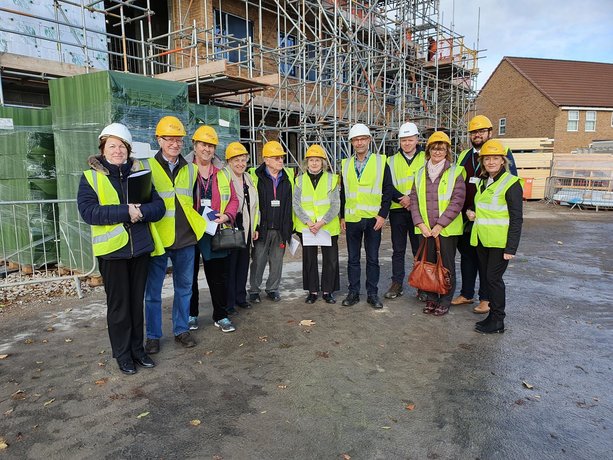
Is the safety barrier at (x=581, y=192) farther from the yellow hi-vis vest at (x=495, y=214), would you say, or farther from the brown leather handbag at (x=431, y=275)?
the yellow hi-vis vest at (x=495, y=214)

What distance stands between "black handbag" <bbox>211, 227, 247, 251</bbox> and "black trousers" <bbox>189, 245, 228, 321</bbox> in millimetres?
196

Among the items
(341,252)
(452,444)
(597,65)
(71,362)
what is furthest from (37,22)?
(597,65)

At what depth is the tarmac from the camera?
286 centimetres

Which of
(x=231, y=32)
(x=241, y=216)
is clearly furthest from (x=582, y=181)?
(x=241, y=216)

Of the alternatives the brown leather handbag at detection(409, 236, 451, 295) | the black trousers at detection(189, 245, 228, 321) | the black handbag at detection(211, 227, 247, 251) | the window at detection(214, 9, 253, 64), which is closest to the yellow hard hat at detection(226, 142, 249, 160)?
the black handbag at detection(211, 227, 247, 251)

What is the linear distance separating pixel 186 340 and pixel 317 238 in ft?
6.54

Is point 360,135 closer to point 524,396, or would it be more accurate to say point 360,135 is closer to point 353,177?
point 353,177

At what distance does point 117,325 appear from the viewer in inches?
145

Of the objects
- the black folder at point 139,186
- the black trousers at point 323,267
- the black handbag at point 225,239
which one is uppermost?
the black folder at point 139,186

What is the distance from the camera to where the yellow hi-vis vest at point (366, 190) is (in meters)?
5.30

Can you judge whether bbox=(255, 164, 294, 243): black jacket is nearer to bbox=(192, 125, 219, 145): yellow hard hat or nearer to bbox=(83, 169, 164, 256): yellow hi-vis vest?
bbox=(192, 125, 219, 145): yellow hard hat

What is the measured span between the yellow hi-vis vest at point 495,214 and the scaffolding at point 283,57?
6336mm

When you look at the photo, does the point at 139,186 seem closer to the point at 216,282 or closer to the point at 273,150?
the point at 216,282

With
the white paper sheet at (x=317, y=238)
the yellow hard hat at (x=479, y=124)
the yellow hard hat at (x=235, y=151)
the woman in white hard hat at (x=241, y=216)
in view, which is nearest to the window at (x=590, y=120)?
the yellow hard hat at (x=479, y=124)
